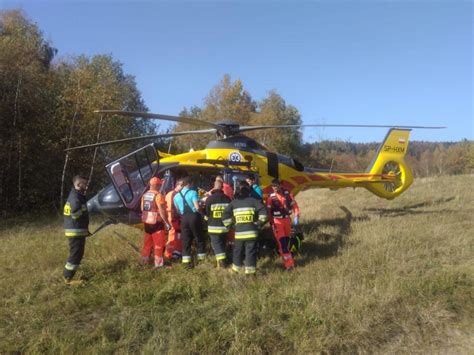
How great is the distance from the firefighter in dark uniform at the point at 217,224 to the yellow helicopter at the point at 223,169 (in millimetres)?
1630

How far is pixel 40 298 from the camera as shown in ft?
20.1

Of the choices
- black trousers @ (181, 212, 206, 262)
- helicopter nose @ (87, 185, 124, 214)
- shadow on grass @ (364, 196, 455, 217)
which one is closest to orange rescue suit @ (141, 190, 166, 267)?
black trousers @ (181, 212, 206, 262)

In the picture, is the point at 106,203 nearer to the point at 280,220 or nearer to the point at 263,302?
the point at 280,220

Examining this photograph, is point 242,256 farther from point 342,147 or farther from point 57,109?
point 342,147

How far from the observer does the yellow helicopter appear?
806 cm

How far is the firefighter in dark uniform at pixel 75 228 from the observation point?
6.71 m

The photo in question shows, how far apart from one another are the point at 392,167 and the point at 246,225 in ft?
26.1

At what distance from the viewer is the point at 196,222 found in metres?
7.48

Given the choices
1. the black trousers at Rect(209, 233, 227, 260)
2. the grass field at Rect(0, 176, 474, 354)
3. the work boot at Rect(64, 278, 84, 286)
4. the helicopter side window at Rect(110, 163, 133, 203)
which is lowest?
the work boot at Rect(64, 278, 84, 286)

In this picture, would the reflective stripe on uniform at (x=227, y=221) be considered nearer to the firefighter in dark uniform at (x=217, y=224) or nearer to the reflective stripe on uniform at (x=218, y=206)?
the firefighter in dark uniform at (x=217, y=224)

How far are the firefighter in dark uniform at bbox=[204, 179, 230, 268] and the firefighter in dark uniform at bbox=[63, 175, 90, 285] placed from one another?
2.17 metres

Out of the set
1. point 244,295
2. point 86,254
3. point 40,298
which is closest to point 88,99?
point 86,254

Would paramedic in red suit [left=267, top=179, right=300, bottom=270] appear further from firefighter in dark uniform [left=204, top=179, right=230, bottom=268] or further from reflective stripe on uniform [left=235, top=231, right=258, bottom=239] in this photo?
firefighter in dark uniform [left=204, top=179, right=230, bottom=268]

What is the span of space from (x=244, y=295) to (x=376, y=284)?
2.04 metres
